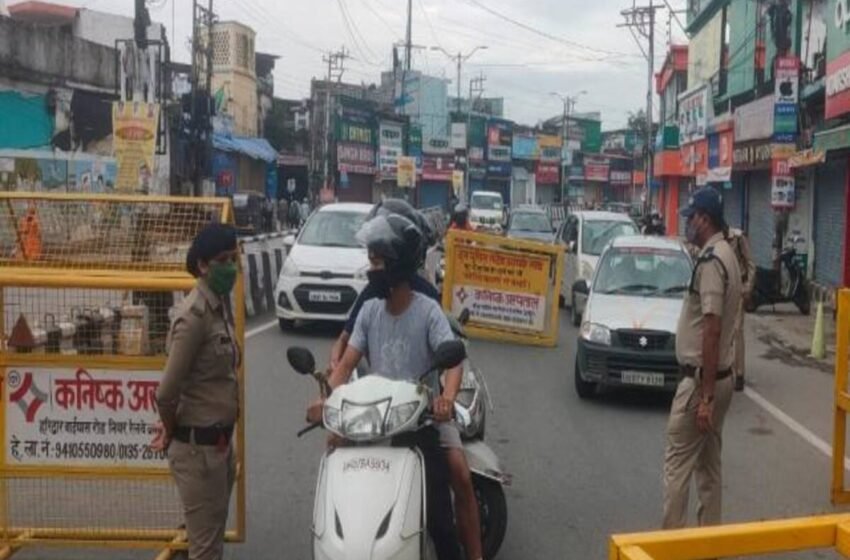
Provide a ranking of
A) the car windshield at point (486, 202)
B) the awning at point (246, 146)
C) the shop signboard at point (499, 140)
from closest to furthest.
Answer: the awning at point (246, 146)
the car windshield at point (486, 202)
the shop signboard at point (499, 140)

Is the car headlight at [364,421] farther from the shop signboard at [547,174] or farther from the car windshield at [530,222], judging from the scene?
the shop signboard at [547,174]

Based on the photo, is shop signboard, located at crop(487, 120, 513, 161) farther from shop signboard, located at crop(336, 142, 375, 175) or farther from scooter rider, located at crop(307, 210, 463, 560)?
scooter rider, located at crop(307, 210, 463, 560)

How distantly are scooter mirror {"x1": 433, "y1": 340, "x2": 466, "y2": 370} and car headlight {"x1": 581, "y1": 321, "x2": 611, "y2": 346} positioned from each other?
6.62 metres

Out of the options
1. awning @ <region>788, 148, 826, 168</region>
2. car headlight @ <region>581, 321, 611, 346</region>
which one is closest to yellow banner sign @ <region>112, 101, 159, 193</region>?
awning @ <region>788, 148, 826, 168</region>

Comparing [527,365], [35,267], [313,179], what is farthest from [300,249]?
[313,179]

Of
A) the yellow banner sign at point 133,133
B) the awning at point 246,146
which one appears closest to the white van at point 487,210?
the awning at point 246,146

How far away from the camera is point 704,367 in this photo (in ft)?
20.0

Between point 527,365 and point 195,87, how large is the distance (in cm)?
2641

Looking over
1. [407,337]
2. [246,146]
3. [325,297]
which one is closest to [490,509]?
[407,337]

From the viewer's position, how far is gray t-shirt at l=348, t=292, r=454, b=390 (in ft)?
17.3

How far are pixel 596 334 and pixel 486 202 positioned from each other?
45.1m

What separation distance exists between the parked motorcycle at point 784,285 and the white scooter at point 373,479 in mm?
17652

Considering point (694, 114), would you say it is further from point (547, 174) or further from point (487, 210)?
point (547, 174)

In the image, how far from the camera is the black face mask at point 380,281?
5191mm
